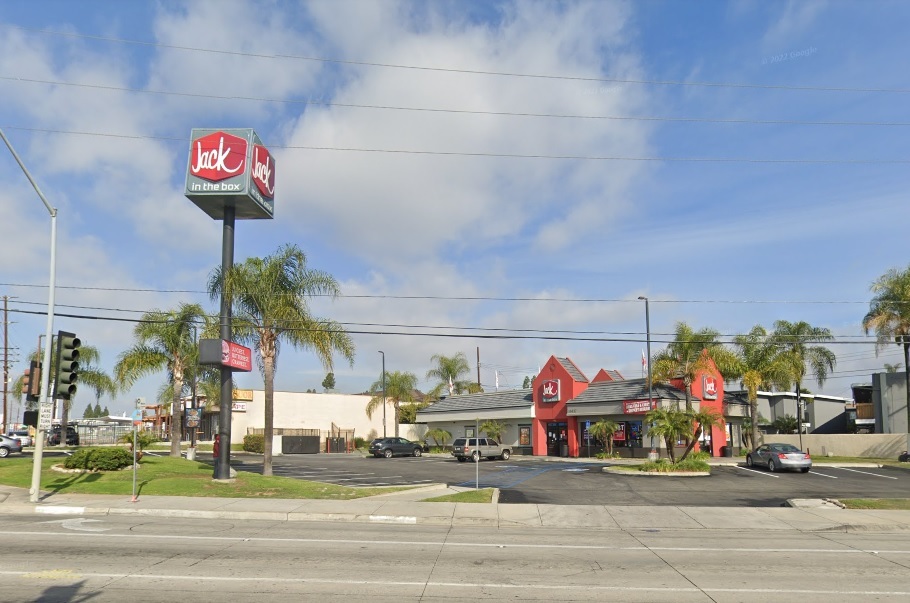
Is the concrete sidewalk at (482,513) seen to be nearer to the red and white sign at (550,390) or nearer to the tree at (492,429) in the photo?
the red and white sign at (550,390)

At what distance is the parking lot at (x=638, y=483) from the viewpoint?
24336 millimetres

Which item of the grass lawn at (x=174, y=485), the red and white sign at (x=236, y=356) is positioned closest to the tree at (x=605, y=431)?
the grass lawn at (x=174, y=485)

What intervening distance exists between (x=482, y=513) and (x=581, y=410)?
109 ft

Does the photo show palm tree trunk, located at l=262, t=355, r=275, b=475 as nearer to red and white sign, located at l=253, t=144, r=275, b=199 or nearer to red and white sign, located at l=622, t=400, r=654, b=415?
red and white sign, located at l=253, t=144, r=275, b=199

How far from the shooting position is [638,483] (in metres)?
29.4

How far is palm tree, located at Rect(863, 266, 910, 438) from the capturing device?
45.8m

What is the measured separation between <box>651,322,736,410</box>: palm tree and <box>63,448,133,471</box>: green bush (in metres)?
31.3

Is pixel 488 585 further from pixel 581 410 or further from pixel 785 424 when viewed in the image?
pixel 785 424

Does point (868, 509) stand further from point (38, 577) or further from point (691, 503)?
point (38, 577)

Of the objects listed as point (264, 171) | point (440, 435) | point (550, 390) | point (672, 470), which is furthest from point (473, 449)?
point (264, 171)

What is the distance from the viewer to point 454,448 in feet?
161

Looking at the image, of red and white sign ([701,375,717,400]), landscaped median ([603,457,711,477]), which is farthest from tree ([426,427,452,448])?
landscaped median ([603,457,711,477])

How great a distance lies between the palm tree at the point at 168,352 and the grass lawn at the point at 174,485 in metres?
Result: 10.6

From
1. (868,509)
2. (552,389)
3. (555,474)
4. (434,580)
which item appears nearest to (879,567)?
(434,580)
